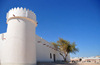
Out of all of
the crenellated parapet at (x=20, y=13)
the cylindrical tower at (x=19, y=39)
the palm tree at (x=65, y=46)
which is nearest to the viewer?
the cylindrical tower at (x=19, y=39)

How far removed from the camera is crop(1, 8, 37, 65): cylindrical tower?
9.73 meters

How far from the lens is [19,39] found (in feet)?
33.3

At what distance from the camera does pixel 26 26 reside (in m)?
10.8

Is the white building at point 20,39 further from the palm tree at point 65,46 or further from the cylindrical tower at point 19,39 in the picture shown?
the palm tree at point 65,46

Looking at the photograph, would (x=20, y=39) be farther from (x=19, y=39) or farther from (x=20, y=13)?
(x=20, y=13)

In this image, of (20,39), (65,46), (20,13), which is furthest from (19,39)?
(65,46)

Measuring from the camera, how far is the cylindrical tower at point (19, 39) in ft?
31.9

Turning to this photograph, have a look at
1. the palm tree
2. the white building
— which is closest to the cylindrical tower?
the white building

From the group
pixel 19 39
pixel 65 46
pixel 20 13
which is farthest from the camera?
pixel 65 46

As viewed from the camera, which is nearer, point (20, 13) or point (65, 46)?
point (20, 13)

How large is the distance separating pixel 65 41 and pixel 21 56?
1719cm

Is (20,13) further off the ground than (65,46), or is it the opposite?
(20,13)

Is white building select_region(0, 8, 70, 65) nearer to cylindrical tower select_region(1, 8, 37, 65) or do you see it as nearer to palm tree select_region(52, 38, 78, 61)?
cylindrical tower select_region(1, 8, 37, 65)

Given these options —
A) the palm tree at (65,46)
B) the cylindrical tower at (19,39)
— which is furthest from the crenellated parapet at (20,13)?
the palm tree at (65,46)
